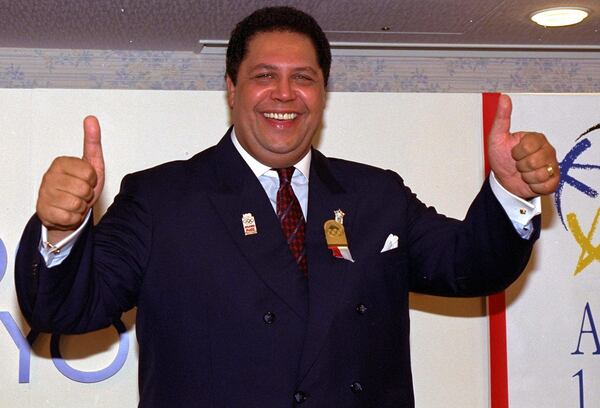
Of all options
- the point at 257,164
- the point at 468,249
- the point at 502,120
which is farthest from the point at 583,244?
the point at 257,164

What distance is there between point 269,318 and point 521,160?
1.93 feet

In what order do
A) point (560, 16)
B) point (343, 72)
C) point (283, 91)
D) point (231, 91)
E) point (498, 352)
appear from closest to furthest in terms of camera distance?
1. point (283, 91)
2. point (231, 91)
3. point (498, 352)
4. point (560, 16)
5. point (343, 72)

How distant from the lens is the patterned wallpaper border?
13.9ft

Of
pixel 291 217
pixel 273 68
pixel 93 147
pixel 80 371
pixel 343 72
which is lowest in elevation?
pixel 80 371

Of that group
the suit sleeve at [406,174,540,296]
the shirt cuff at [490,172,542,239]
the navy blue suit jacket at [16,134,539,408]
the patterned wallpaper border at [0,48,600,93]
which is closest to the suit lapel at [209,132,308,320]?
the navy blue suit jacket at [16,134,539,408]

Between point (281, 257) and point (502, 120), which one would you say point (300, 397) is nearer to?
point (281, 257)

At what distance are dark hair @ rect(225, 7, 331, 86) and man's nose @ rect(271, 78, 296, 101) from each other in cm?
11

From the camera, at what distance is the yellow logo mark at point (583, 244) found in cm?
277

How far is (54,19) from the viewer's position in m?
3.69

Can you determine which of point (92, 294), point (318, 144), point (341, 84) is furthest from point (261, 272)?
point (341, 84)

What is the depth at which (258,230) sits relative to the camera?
6.82 feet

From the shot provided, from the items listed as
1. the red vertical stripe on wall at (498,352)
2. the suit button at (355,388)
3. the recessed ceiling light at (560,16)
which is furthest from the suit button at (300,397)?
the recessed ceiling light at (560,16)

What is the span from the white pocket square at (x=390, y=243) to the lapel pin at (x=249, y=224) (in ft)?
0.94

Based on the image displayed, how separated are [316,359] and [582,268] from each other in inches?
42.5
